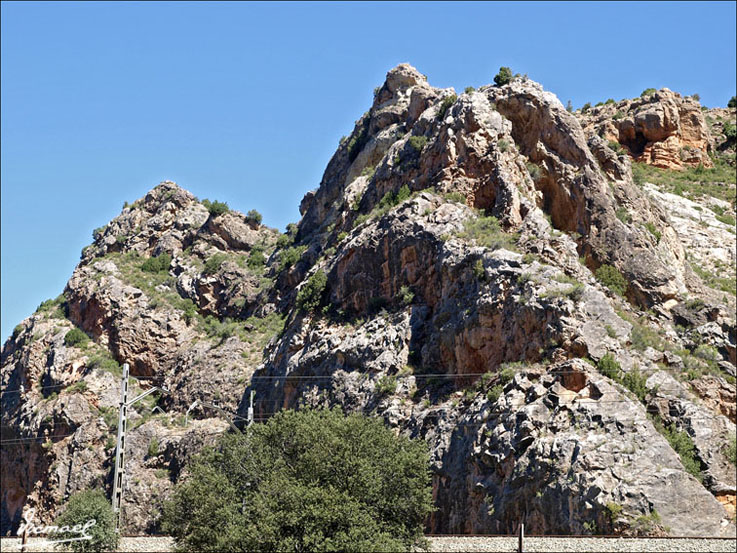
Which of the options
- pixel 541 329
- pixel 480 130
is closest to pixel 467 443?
pixel 541 329

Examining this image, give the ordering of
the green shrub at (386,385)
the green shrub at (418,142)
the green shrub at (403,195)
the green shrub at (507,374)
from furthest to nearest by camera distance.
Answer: the green shrub at (418,142)
the green shrub at (403,195)
the green shrub at (386,385)
the green shrub at (507,374)

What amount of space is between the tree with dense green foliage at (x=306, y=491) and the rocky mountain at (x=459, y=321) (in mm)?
5861

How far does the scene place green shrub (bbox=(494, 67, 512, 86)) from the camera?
69438 millimetres

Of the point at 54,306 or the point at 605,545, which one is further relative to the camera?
the point at 54,306

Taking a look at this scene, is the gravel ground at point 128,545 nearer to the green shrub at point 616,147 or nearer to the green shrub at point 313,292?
the green shrub at point 313,292

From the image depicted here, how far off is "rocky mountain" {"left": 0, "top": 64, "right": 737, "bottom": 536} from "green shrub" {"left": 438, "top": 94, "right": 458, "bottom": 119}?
29 cm

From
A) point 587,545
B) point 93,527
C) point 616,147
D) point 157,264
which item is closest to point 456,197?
point 616,147

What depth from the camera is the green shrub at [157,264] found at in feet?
287

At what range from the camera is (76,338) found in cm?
8075

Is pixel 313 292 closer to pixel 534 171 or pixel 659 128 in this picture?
pixel 534 171

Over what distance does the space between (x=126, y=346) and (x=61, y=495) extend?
1386 centimetres

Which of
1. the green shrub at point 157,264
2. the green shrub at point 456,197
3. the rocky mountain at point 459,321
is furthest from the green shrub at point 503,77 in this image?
the green shrub at point 157,264

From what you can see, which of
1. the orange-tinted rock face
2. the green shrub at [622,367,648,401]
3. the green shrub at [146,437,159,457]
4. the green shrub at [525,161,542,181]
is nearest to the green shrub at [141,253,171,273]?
the green shrub at [146,437,159,457]

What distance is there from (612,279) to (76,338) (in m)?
43.9
